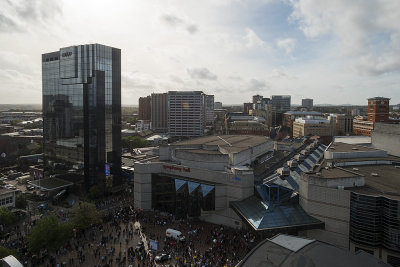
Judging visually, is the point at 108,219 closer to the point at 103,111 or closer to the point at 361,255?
the point at 103,111

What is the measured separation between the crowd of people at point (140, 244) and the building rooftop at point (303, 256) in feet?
35.5

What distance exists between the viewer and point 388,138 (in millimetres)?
64875

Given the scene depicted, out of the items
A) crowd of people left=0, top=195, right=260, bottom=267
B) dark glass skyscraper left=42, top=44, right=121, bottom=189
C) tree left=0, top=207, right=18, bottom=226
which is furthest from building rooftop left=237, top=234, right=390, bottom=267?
dark glass skyscraper left=42, top=44, right=121, bottom=189

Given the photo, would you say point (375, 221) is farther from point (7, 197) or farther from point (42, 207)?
point (7, 197)

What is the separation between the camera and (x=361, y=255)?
23516mm

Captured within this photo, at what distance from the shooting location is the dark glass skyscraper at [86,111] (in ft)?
196

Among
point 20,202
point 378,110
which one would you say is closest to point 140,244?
point 20,202

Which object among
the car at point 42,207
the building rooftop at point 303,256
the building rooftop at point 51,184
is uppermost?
the building rooftop at point 303,256

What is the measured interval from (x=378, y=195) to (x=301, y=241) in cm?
1538

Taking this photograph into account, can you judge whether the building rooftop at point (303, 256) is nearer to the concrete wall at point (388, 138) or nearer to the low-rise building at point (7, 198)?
the concrete wall at point (388, 138)

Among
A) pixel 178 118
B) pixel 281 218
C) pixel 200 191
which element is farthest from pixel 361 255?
pixel 178 118

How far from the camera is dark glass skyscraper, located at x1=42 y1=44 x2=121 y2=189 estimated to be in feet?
A: 196

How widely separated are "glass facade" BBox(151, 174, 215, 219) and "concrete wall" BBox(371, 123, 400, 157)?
45.1 m

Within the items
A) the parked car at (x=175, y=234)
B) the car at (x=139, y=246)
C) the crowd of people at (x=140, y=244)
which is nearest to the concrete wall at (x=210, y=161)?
the crowd of people at (x=140, y=244)
